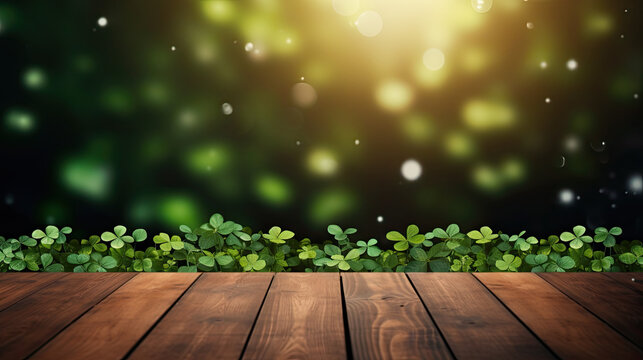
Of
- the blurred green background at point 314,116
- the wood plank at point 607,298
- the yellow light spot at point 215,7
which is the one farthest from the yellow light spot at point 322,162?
the wood plank at point 607,298

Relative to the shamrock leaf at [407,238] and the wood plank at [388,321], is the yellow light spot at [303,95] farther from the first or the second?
the wood plank at [388,321]

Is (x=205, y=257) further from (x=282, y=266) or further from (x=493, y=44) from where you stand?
(x=493, y=44)

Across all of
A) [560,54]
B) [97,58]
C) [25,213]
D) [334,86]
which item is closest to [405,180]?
[334,86]

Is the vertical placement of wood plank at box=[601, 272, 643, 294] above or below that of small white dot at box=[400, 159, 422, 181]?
below

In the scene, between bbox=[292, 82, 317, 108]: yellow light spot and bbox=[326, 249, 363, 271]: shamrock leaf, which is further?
bbox=[292, 82, 317, 108]: yellow light spot

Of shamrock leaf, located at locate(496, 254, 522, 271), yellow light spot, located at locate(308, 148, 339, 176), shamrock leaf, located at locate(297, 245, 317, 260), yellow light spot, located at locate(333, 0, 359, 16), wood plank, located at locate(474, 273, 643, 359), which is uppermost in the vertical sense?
yellow light spot, located at locate(333, 0, 359, 16)

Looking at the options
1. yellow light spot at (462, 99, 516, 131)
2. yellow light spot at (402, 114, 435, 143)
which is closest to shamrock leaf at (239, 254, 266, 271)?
yellow light spot at (402, 114, 435, 143)

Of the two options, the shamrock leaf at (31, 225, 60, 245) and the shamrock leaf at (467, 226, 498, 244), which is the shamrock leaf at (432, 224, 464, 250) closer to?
the shamrock leaf at (467, 226, 498, 244)
